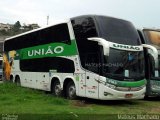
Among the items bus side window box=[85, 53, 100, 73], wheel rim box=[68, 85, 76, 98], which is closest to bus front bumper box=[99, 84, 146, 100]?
bus side window box=[85, 53, 100, 73]

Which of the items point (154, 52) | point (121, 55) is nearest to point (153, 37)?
point (154, 52)

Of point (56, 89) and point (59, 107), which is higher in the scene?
point (56, 89)

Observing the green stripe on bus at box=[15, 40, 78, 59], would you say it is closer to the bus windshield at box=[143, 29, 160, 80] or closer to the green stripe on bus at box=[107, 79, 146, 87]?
the green stripe on bus at box=[107, 79, 146, 87]

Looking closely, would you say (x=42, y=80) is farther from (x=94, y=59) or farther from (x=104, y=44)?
(x=104, y=44)

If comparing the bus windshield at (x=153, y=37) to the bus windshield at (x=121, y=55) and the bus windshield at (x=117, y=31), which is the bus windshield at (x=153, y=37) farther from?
the bus windshield at (x=121, y=55)

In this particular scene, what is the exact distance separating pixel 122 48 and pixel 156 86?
3936 mm

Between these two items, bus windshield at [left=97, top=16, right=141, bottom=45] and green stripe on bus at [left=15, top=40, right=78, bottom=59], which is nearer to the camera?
bus windshield at [left=97, top=16, right=141, bottom=45]

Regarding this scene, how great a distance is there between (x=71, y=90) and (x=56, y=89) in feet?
5.94

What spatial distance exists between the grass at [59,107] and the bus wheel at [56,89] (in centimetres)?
132

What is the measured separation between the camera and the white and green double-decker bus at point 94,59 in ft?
52.7

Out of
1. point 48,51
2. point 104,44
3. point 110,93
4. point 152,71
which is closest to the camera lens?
point 104,44

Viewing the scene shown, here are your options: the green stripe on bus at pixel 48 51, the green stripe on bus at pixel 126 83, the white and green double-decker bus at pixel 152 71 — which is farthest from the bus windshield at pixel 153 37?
the green stripe on bus at pixel 48 51

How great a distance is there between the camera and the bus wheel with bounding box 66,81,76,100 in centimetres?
1822

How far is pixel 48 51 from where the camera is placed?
68.1 feet
